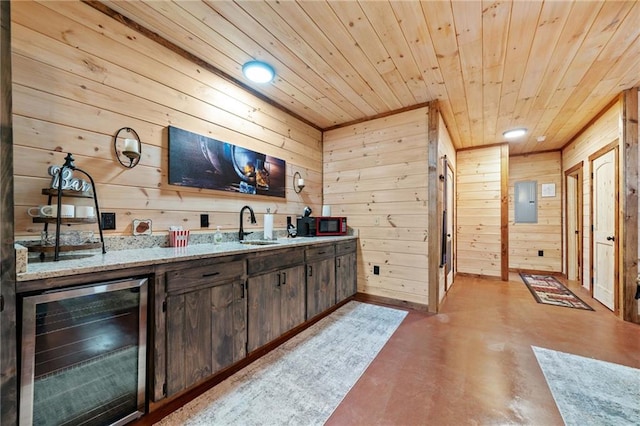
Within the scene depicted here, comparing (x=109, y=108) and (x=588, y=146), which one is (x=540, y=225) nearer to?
Answer: (x=588, y=146)

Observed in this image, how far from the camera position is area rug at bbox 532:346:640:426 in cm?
153

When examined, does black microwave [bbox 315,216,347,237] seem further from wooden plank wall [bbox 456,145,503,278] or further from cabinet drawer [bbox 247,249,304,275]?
wooden plank wall [bbox 456,145,503,278]

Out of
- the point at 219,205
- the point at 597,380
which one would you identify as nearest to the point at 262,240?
the point at 219,205

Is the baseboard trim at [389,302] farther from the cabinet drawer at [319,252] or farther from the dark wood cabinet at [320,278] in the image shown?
the cabinet drawer at [319,252]

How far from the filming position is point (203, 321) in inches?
67.4

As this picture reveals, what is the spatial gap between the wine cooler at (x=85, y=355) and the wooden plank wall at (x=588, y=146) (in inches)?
193

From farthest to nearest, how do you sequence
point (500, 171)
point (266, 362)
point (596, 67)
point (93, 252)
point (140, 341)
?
point (500, 171) < point (596, 67) < point (266, 362) < point (93, 252) < point (140, 341)

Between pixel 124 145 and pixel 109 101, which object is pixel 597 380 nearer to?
pixel 124 145

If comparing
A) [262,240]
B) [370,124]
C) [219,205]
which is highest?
[370,124]

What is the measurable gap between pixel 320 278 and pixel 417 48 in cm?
240

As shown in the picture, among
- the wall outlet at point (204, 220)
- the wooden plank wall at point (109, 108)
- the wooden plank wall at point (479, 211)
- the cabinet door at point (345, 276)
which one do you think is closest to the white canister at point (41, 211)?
the wooden plank wall at point (109, 108)

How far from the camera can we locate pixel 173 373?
61.0 inches

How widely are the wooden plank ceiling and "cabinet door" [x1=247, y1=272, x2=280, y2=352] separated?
1.98m

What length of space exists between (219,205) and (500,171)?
199 inches
